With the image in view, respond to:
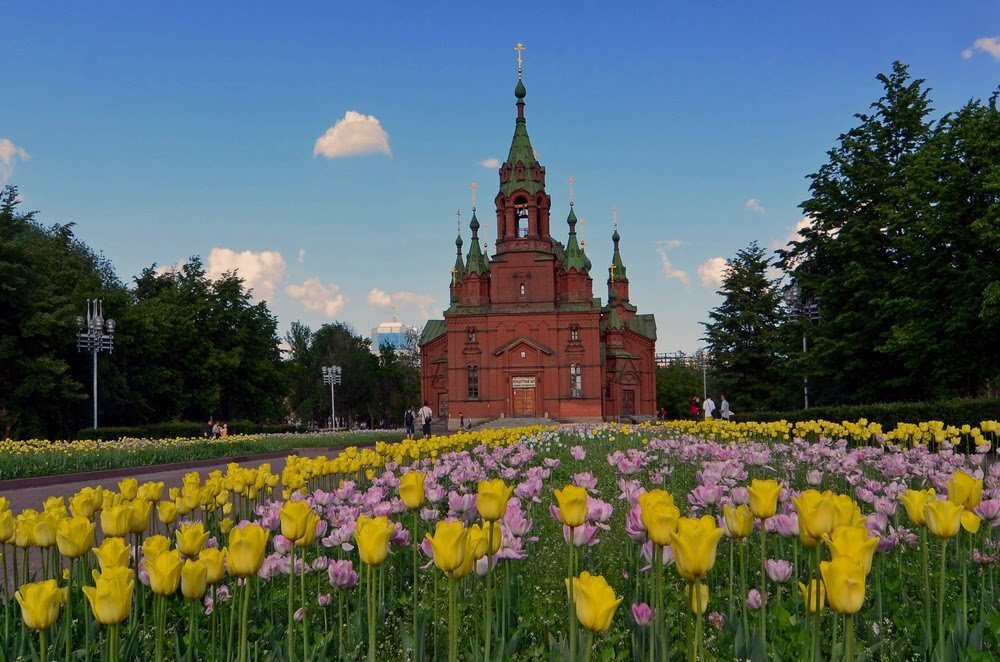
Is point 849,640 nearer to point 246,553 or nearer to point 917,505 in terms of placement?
point 917,505

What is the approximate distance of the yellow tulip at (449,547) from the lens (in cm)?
233

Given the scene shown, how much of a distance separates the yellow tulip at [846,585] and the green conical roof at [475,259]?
Answer: 61.9 meters

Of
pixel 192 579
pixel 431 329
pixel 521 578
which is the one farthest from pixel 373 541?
pixel 431 329

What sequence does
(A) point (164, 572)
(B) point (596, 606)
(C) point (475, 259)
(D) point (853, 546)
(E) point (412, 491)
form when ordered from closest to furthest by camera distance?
(B) point (596, 606), (D) point (853, 546), (A) point (164, 572), (E) point (412, 491), (C) point (475, 259)

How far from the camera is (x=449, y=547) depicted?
2.34 meters

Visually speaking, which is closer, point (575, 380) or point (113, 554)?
point (113, 554)

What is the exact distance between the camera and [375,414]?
8512cm

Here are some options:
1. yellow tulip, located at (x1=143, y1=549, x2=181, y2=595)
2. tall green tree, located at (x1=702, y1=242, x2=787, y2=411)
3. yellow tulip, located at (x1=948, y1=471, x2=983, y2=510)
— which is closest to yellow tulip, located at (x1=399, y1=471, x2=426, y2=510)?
yellow tulip, located at (x1=143, y1=549, x2=181, y2=595)

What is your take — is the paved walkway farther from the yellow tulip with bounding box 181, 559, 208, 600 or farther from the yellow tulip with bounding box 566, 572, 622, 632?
the yellow tulip with bounding box 566, 572, 622, 632

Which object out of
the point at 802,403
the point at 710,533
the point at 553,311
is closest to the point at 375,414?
the point at 553,311

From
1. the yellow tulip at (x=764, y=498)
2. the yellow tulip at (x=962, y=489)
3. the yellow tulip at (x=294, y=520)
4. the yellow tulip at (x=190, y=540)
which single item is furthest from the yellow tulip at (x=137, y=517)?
the yellow tulip at (x=962, y=489)

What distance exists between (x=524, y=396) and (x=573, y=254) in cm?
1197

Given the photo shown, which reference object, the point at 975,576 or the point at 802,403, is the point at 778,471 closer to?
the point at 975,576

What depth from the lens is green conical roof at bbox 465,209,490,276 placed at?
65.1m
